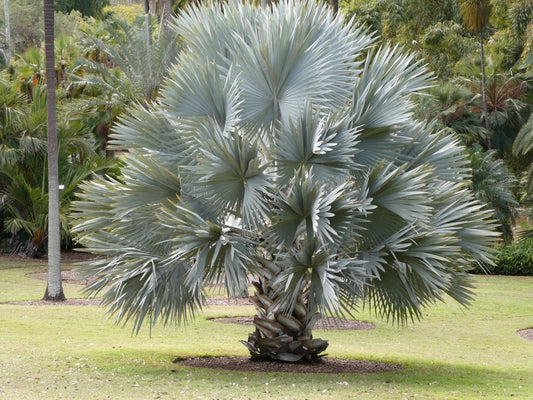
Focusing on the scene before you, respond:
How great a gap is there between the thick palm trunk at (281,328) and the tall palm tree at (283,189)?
0.07 ft

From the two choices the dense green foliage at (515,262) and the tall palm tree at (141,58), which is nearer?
the tall palm tree at (141,58)

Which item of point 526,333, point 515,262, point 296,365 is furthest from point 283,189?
point 515,262

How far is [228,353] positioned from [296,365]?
71.5 inches

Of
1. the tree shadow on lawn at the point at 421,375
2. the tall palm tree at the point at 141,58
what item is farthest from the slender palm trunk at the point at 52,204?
the tree shadow on lawn at the point at 421,375

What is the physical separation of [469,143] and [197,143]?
2474 cm

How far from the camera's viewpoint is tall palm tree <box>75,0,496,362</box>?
8.64m

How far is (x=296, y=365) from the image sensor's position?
10.0 metres

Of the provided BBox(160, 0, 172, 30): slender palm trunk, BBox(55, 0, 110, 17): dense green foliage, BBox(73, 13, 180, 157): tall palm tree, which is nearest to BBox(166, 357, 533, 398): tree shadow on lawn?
BBox(73, 13, 180, 157): tall palm tree

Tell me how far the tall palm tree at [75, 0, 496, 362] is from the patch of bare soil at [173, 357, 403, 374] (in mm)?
204

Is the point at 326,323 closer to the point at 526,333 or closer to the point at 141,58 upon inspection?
the point at 526,333

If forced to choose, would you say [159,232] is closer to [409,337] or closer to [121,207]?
[121,207]

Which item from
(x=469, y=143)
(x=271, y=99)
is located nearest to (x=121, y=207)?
(x=271, y=99)

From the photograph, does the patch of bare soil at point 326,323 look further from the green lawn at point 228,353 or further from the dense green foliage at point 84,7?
the dense green foliage at point 84,7

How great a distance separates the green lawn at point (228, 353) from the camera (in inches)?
333
